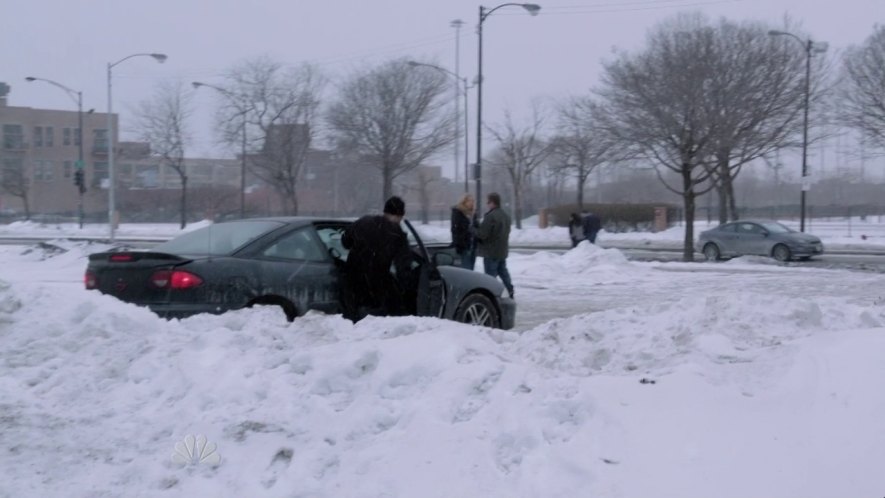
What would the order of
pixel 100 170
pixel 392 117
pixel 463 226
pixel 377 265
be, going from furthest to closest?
pixel 100 170
pixel 392 117
pixel 463 226
pixel 377 265

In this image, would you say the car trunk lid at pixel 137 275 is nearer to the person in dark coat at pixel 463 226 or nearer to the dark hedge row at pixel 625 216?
the person in dark coat at pixel 463 226

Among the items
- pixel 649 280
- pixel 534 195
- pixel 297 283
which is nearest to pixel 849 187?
pixel 534 195

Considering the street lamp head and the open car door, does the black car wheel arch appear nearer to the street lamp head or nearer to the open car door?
the open car door

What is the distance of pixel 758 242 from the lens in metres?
28.7

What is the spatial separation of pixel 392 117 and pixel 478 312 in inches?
1136

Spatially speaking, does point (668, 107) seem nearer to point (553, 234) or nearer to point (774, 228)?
point (774, 228)

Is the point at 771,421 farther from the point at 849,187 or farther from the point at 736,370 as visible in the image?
the point at 849,187

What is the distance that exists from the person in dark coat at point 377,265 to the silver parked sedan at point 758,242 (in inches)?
860

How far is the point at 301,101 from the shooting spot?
137 feet

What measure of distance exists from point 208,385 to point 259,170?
40945mm

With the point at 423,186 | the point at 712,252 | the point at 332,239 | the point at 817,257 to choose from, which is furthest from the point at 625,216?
the point at 332,239

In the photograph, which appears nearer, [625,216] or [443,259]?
[443,259]

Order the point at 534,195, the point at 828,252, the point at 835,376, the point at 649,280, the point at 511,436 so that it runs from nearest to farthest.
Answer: the point at 511,436, the point at 835,376, the point at 649,280, the point at 828,252, the point at 534,195

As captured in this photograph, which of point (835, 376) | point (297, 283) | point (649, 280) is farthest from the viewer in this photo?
point (649, 280)
